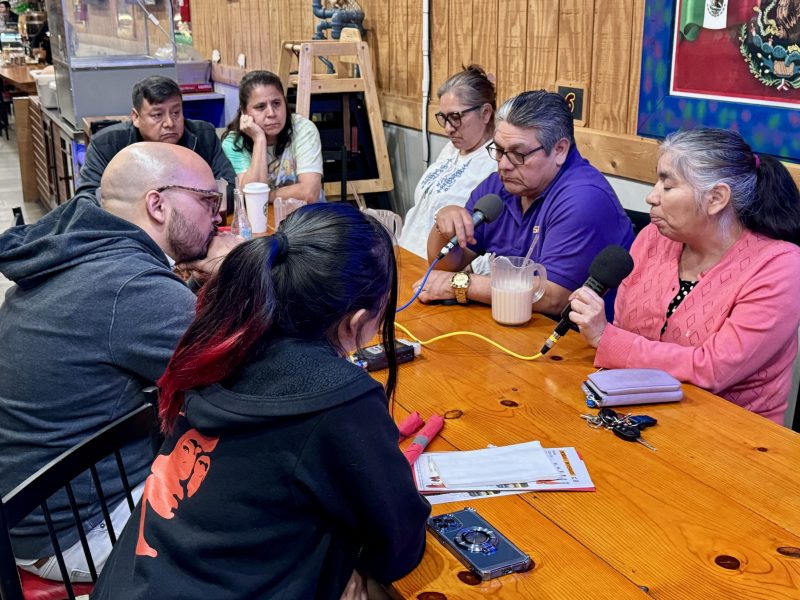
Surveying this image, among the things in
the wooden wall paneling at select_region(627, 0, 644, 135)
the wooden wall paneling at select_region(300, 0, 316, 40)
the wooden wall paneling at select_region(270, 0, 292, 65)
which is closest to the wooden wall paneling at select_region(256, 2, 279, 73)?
the wooden wall paneling at select_region(270, 0, 292, 65)

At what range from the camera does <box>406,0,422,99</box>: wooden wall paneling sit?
5.00 m

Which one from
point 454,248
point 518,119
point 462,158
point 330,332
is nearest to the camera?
point 330,332

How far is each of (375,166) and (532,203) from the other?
8.82 ft

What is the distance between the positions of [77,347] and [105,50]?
196 inches

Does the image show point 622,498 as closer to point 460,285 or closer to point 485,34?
point 460,285

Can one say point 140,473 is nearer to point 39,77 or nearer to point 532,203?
point 532,203

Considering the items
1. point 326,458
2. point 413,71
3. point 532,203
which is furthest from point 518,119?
point 413,71

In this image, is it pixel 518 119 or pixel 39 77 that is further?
pixel 39 77

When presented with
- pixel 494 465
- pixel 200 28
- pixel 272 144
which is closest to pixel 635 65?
pixel 272 144

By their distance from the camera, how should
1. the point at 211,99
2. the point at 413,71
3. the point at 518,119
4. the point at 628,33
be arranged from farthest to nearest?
the point at 211,99 < the point at 413,71 < the point at 628,33 < the point at 518,119

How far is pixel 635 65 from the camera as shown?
3477 mm

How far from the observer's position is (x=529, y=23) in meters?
4.07

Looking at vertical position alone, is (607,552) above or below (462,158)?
below

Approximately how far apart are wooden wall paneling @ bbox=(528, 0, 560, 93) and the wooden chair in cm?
283
